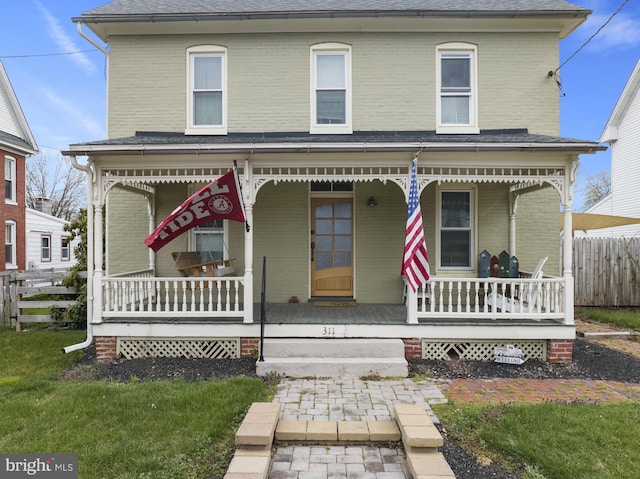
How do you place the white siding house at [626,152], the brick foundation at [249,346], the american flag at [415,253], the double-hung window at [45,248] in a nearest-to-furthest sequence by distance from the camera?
the american flag at [415,253] → the brick foundation at [249,346] → the white siding house at [626,152] → the double-hung window at [45,248]

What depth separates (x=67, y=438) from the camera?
389cm

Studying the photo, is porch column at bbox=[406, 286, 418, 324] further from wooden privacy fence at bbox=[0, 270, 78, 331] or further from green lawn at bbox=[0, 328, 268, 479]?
wooden privacy fence at bbox=[0, 270, 78, 331]

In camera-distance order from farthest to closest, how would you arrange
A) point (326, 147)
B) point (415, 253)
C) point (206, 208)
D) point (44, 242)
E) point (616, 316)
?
point (44, 242)
point (616, 316)
point (326, 147)
point (206, 208)
point (415, 253)

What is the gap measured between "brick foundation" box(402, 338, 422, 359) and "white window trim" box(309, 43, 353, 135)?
14.9 feet

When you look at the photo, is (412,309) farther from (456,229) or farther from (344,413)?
(456,229)

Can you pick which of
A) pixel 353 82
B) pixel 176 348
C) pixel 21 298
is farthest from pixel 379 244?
pixel 21 298

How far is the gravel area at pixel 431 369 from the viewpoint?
585cm

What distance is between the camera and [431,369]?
20.0 ft

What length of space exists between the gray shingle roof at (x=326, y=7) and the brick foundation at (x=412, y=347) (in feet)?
21.8

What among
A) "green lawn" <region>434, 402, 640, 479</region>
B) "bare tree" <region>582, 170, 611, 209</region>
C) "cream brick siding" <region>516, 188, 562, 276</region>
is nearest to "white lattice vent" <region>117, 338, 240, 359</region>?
"green lawn" <region>434, 402, 640, 479</region>

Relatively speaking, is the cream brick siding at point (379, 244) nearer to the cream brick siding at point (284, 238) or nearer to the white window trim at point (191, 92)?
the cream brick siding at point (284, 238)

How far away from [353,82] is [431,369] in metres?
6.09

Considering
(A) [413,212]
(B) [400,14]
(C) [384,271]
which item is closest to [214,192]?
(A) [413,212]

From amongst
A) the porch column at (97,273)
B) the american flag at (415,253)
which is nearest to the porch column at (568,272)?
the american flag at (415,253)
